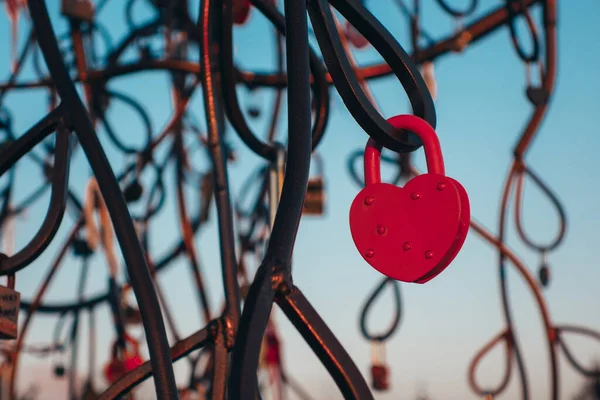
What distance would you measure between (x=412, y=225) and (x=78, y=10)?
273 cm

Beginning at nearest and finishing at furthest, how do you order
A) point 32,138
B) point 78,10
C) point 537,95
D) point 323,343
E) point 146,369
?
point 323,343 < point 146,369 < point 32,138 < point 537,95 < point 78,10

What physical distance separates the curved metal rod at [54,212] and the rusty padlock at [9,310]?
0.08ft

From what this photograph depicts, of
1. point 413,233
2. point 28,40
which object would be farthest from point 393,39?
point 28,40

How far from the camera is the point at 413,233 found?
0.80 meters

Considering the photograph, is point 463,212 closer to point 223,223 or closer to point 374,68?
point 223,223

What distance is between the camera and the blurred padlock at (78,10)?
3211 millimetres

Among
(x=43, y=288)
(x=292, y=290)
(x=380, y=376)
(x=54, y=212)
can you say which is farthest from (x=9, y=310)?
(x=43, y=288)

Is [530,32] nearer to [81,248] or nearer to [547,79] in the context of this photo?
[547,79]

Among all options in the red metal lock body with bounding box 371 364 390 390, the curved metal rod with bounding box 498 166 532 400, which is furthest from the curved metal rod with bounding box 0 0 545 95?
the red metal lock body with bounding box 371 364 390 390

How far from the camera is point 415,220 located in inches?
31.4

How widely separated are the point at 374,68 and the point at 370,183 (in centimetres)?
224

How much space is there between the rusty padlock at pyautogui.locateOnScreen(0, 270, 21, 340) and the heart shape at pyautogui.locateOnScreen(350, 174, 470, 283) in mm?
529

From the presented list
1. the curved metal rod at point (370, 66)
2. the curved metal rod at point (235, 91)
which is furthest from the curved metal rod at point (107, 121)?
the curved metal rod at point (235, 91)

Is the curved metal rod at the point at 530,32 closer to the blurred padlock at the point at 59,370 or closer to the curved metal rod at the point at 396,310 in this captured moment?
the curved metal rod at the point at 396,310
